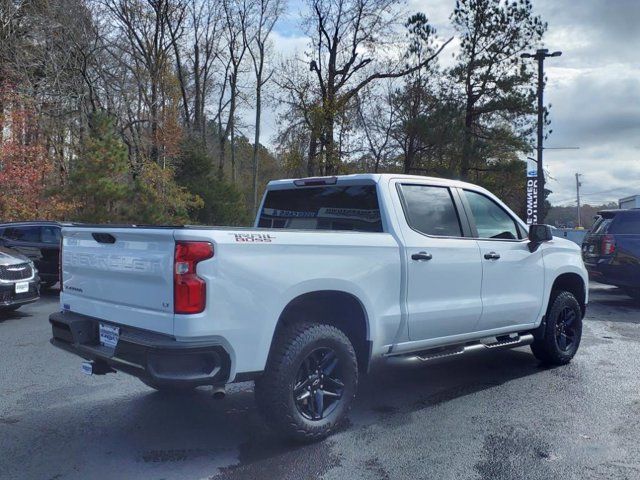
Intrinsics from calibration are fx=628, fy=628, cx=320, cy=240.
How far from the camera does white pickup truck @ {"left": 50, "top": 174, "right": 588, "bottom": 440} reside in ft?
13.0

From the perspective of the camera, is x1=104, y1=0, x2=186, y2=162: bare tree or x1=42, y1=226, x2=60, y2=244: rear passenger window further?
x1=104, y1=0, x2=186, y2=162: bare tree

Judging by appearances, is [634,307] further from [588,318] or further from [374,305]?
[374,305]

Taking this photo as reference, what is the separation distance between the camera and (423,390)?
6.17 m

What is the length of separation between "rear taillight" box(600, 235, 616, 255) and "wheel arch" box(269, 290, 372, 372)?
9390mm

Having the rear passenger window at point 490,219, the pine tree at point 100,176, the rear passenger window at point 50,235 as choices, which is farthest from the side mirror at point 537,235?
the pine tree at point 100,176

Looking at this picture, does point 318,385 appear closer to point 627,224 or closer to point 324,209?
point 324,209

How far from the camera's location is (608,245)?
1268 cm

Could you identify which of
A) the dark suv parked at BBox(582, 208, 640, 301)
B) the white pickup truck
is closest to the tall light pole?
the dark suv parked at BBox(582, 208, 640, 301)

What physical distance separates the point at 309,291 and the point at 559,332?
385 cm

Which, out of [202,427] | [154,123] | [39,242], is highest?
[154,123]

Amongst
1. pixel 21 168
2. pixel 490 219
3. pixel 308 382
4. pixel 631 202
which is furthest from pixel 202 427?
pixel 631 202

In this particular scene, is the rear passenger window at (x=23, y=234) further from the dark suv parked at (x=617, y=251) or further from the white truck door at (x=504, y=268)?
the dark suv parked at (x=617, y=251)

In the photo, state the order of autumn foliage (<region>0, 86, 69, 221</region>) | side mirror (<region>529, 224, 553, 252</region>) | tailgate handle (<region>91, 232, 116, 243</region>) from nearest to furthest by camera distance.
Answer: tailgate handle (<region>91, 232, 116, 243</region>) → side mirror (<region>529, 224, 553, 252</region>) → autumn foliage (<region>0, 86, 69, 221</region>)

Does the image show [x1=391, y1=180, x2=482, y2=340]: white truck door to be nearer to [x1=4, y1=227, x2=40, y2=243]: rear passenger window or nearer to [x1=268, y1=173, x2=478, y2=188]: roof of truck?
[x1=268, y1=173, x2=478, y2=188]: roof of truck
